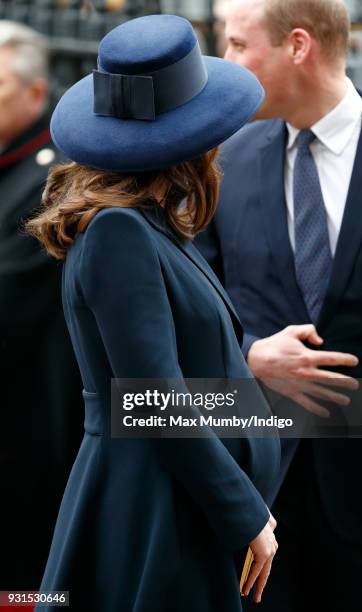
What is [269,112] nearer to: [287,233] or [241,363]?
[287,233]

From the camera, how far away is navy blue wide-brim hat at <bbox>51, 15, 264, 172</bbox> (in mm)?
2430

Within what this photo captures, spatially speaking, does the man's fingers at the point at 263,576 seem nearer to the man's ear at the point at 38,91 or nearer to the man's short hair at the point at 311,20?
the man's short hair at the point at 311,20

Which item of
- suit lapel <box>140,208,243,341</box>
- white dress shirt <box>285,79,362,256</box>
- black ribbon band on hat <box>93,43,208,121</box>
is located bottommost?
white dress shirt <box>285,79,362,256</box>

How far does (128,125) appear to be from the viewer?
247cm

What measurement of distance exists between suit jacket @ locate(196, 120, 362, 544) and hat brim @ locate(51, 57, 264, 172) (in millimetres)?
865

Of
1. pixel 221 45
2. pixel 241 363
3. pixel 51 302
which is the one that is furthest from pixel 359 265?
pixel 221 45

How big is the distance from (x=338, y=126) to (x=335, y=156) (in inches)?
3.5

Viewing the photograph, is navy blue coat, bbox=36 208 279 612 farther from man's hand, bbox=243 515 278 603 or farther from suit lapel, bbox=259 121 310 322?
suit lapel, bbox=259 121 310 322

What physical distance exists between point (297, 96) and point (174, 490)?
4.88ft

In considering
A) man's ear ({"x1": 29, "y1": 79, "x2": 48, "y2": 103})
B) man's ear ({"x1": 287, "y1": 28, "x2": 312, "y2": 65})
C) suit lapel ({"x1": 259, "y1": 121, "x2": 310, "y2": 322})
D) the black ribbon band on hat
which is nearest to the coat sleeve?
the black ribbon band on hat

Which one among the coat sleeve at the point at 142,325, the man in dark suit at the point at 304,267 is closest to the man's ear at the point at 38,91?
the man in dark suit at the point at 304,267

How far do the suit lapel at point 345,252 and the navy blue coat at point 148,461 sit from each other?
81 cm

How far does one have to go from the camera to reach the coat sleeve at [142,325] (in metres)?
2.32

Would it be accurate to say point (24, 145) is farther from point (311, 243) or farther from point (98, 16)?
point (98, 16)
